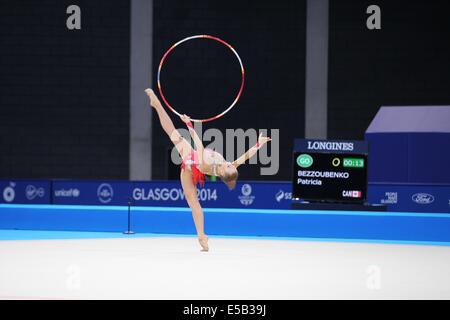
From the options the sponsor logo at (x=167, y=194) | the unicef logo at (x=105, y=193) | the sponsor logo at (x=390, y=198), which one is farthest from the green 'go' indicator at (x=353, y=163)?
the unicef logo at (x=105, y=193)

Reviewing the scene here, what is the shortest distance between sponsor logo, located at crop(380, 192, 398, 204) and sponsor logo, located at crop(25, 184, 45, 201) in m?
5.73

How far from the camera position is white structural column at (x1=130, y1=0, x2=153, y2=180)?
15.7 metres

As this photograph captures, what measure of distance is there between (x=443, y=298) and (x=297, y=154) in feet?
17.5

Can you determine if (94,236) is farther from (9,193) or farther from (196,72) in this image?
(196,72)

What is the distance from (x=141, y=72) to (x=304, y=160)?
6.64 m

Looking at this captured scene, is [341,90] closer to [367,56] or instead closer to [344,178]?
[367,56]

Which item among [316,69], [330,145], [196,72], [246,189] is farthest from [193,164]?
[316,69]

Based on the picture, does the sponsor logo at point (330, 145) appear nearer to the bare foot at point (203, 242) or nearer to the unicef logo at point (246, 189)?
the unicef logo at point (246, 189)

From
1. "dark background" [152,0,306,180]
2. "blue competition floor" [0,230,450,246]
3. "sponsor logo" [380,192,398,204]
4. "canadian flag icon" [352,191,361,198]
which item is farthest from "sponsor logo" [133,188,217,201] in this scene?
"dark background" [152,0,306,180]

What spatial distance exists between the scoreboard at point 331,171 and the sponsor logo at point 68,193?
156 inches

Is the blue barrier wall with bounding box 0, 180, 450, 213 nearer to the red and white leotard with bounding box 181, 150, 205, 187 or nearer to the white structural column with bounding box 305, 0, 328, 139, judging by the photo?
the red and white leotard with bounding box 181, 150, 205, 187

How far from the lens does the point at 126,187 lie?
38.4ft

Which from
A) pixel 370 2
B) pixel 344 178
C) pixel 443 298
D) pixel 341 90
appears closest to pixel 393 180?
pixel 344 178

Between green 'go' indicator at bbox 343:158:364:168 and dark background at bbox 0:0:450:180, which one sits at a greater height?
dark background at bbox 0:0:450:180
